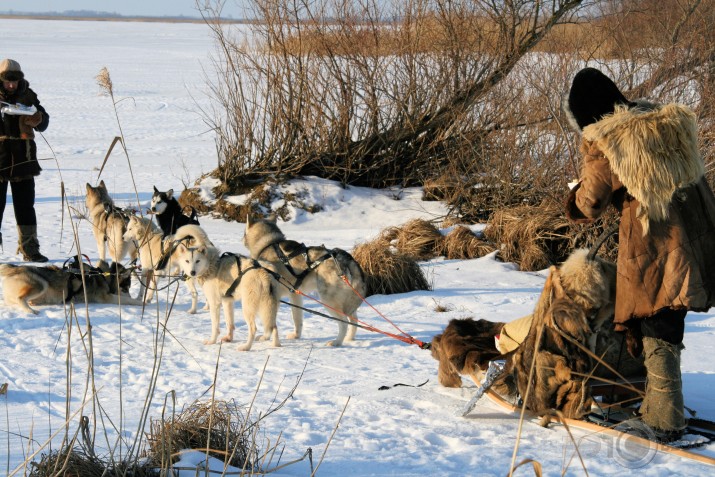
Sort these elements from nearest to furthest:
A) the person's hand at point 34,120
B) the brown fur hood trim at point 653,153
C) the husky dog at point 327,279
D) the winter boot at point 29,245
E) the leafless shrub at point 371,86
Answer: the brown fur hood trim at point 653,153
the husky dog at point 327,279
the person's hand at point 34,120
the winter boot at point 29,245
the leafless shrub at point 371,86

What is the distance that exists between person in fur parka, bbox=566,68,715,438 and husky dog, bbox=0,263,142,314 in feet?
13.4

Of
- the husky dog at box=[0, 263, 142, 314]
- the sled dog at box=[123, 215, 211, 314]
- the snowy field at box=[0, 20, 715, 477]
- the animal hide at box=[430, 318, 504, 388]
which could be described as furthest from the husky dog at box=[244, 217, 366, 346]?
the animal hide at box=[430, 318, 504, 388]

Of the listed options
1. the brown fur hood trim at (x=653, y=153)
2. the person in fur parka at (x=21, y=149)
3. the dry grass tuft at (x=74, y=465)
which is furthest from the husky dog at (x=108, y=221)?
the brown fur hood trim at (x=653, y=153)

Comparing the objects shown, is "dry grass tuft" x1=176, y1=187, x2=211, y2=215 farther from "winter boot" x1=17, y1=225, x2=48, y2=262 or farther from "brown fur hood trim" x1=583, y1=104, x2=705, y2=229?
"brown fur hood trim" x1=583, y1=104, x2=705, y2=229

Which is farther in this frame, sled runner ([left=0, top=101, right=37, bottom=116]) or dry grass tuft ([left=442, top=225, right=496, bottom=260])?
dry grass tuft ([left=442, top=225, right=496, bottom=260])

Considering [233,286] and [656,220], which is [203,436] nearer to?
[656,220]

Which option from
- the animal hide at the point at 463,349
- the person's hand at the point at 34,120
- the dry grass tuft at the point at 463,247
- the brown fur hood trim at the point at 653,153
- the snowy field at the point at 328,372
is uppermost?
the person's hand at the point at 34,120

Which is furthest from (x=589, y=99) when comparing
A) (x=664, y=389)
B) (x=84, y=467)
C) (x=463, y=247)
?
(x=463, y=247)

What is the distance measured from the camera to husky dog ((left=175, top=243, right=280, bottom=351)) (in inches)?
225

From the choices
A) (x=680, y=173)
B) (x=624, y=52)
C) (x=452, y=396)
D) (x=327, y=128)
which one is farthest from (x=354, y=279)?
(x=327, y=128)

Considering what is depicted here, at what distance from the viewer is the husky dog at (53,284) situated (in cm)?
644

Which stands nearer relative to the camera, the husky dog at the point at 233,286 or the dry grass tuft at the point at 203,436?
the dry grass tuft at the point at 203,436

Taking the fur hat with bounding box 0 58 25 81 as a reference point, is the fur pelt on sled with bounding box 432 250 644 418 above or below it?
below

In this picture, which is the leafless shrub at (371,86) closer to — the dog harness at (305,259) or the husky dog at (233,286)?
the dog harness at (305,259)
